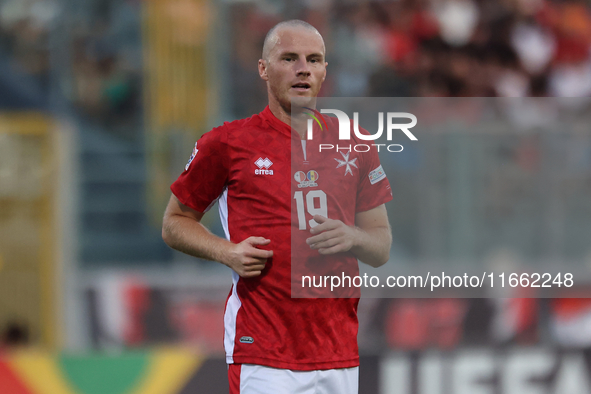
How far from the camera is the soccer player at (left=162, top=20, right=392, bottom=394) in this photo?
2.49m

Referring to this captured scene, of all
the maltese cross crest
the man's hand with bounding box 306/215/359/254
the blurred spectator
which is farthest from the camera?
the blurred spectator

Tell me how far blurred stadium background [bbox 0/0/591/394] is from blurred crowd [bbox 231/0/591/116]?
15mm

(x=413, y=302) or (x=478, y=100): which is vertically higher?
(x=478, y=100)

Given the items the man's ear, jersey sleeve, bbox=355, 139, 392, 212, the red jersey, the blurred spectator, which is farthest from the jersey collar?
the blurred spectator

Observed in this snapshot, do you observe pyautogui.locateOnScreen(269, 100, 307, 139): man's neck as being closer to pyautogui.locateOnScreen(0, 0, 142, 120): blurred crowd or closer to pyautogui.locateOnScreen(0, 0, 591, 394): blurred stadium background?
pyautogui.locateOnScreen(0, 0, 591, 394): blurred stadium background

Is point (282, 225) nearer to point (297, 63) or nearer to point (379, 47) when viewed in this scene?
point (297, 63)

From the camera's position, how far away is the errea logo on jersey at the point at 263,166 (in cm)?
256

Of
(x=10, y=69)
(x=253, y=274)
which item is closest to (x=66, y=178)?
(x=10, y=69)

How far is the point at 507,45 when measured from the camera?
277 inches

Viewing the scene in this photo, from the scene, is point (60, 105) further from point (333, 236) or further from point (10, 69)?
point (333, 236)

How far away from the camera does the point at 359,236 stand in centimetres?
251

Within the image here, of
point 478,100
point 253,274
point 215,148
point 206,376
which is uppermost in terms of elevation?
point 478,100

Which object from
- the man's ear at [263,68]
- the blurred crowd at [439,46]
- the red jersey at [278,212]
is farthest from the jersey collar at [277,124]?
the blurred crowd at [439,46]

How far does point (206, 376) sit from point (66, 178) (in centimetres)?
337
